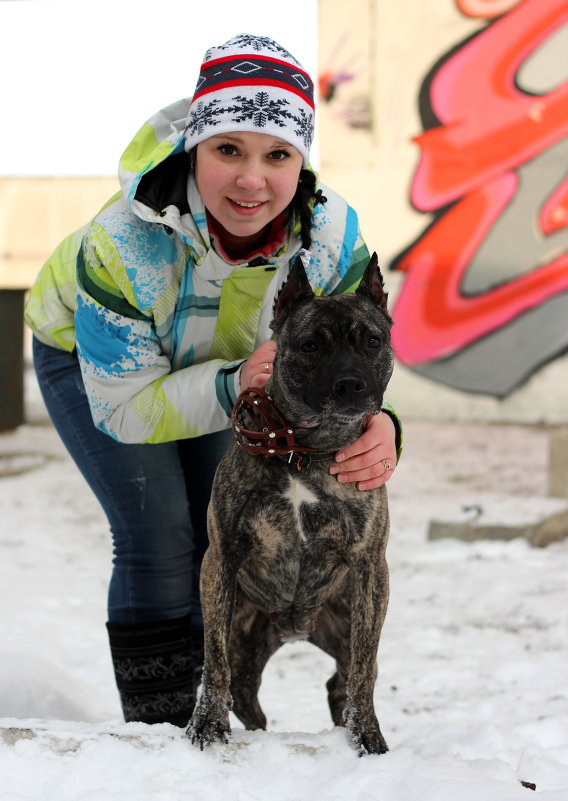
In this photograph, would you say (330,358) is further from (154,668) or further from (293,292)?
(154,668)

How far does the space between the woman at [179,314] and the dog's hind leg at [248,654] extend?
7.5 inches

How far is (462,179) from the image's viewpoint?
307 inches

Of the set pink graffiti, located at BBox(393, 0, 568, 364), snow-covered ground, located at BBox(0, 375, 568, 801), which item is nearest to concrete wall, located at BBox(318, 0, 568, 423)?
pink graffiti, located at BBox(393, 0, 568, 364)

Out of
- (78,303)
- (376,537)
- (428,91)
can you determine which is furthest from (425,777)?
(428,91)

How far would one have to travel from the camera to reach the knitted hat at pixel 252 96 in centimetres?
223

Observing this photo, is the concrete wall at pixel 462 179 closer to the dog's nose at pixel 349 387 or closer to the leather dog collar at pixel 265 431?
the leather dog collar at pixel 265 431

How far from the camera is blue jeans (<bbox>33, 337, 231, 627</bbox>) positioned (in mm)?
2639

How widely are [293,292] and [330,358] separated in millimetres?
234

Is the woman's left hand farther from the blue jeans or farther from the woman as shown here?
the blue jeans

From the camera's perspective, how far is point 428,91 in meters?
7.79

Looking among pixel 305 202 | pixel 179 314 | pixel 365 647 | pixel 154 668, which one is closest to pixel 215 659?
pixel 365 647

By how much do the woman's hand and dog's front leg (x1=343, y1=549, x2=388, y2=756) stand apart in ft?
1.70

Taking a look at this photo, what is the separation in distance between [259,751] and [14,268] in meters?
7.35

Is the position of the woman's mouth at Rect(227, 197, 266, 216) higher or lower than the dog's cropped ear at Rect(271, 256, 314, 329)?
higher
